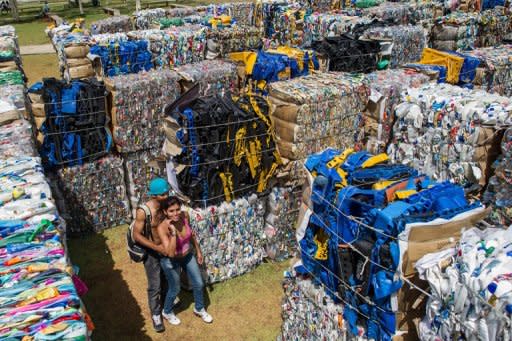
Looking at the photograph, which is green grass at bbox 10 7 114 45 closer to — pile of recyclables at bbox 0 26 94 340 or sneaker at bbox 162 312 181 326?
sneaker at bbox 162 312 181 326

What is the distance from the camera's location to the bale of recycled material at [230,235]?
21.6ft

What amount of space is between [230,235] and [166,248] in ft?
5.01

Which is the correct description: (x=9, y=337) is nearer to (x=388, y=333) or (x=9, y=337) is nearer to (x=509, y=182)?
(x=388, y=333)

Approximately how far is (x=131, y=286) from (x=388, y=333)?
4.18 meters

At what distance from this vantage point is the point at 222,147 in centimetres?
644

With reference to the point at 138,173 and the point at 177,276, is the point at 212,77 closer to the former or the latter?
the point at 138,173

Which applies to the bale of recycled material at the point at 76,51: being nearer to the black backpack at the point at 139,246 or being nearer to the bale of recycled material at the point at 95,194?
the bale of recycled material at the point at 95,194

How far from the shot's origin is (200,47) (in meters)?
12.1

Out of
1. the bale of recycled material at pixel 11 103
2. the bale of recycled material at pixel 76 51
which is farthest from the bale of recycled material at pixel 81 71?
the bale of recycled material at pixel 11 103

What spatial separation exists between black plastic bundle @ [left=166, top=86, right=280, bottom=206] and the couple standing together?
714 mm

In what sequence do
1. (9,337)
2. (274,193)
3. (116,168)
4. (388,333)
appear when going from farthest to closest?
(116,168) < (274,193) < (388,333) < (9,337)

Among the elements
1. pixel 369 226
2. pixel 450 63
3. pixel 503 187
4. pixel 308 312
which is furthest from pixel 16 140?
pixel 450 63

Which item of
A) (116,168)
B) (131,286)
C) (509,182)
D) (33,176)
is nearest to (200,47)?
(116,168)

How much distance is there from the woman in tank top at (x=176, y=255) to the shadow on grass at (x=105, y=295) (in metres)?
0.51
